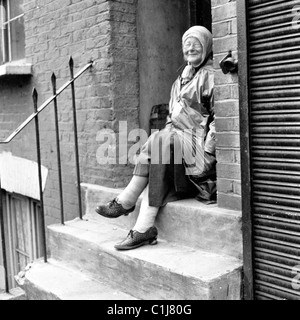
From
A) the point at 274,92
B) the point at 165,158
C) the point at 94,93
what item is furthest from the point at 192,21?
the point at 274,92

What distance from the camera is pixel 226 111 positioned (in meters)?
2.86

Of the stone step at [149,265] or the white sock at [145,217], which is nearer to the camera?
the stone step at [149,265]

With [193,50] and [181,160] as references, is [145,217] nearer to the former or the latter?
[181,160]

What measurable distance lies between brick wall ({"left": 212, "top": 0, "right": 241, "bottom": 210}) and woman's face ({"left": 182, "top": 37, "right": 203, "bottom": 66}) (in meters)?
0.48

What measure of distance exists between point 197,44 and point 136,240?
151 cm

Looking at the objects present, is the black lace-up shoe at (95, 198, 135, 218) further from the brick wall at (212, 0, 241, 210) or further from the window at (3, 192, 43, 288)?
the window at (3, 192, 43, 288)

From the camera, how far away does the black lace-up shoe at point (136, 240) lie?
309cm

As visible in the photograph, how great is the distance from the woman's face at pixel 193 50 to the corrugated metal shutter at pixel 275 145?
2.57 ft

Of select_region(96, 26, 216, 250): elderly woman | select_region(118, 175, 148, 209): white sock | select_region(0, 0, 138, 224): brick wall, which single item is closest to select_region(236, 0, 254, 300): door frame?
select_region(96, 26, 216, 250): elderly woman

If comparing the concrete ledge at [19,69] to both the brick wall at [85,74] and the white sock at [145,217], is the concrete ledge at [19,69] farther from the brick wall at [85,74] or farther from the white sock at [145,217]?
the white sock at [145,217]

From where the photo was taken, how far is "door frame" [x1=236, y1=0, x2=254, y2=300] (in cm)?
262

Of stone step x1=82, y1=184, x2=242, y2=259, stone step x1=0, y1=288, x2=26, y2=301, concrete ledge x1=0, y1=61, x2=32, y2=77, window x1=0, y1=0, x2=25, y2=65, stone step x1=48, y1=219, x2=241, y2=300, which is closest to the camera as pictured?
stone step x1=48, y1=219, x2=241, y2=300

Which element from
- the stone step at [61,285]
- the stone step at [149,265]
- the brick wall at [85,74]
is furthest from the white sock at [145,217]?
the brick wall at [85,74]

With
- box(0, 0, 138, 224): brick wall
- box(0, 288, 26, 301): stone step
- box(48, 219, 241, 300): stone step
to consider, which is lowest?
box(0, 288, 26, 301): stone step
